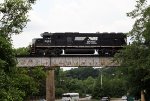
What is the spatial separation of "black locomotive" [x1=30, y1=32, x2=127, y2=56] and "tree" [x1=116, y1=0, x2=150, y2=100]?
1533 centimetres

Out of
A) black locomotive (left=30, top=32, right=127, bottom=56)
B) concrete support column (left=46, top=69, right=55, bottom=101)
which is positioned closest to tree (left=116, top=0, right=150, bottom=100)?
black locomotive (left=30, top=32, right=127, bottom=56)

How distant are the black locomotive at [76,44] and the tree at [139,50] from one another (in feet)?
50.3

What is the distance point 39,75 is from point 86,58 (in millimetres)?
41349

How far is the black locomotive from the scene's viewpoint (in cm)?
5758

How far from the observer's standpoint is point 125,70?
1693 inches

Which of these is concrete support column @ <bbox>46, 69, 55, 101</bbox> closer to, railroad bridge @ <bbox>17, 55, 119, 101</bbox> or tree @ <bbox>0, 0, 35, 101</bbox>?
railroad bridge @ <bbox>17, 55, 119, 101</bbox>

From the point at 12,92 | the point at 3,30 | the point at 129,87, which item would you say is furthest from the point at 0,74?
the point at 129,87

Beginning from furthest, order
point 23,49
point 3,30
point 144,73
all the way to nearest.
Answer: point 144,73 → point 23,49 → point 3,30

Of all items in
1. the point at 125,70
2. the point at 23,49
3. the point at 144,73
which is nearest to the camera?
the point at 23,49

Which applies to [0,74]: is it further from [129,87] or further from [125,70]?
[129,87]

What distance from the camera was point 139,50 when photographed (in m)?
36.3

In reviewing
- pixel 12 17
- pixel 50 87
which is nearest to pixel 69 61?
pixel 50 87

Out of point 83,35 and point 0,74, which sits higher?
point 83,35

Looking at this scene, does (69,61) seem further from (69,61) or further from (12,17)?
(12,17)
